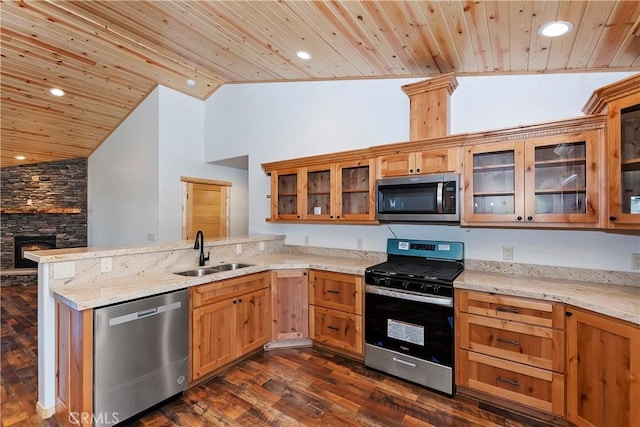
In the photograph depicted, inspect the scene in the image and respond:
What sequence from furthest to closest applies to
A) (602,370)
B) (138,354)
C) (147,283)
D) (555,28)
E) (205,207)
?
(205,207) → (147,283) → (138,354) → (555,28) → (602,370)

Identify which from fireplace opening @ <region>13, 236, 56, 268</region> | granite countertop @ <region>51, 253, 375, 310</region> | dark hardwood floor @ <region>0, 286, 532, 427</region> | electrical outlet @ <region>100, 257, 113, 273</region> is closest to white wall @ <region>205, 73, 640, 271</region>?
granite countertop @ <region>51, 253, 375, 310</region>

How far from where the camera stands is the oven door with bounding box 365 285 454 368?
235 cm

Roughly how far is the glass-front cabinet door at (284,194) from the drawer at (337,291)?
3.06ft

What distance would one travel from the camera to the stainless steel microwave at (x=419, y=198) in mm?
2584

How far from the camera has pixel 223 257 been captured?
3.31 m

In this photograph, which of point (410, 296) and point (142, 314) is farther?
point (410, 296)

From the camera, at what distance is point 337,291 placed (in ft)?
9.74

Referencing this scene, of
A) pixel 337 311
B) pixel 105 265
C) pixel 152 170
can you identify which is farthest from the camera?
pixel 152 170

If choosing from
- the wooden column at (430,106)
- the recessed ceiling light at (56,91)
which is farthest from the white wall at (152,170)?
the wooden column at (430,106)

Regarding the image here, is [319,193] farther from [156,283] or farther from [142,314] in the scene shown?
[142,314]

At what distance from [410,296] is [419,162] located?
1203mm

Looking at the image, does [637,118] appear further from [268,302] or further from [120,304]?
[120,304]

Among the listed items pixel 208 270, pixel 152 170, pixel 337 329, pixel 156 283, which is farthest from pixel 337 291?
pixel 152 170

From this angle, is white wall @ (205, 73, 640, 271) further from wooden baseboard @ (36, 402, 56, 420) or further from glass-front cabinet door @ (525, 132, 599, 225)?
wooden baseboard @ (36, 402, 56, 420)
